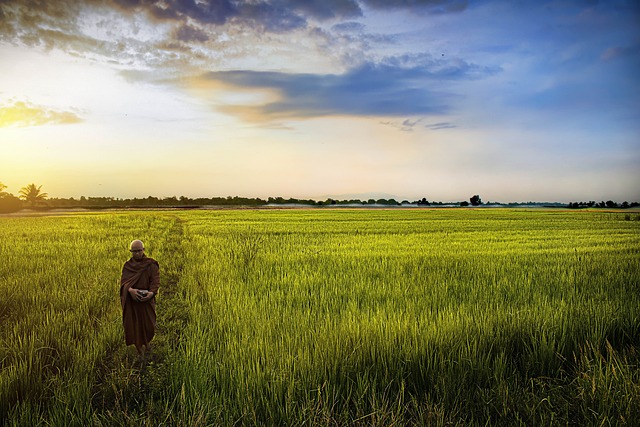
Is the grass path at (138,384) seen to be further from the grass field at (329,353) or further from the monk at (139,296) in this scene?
the monk at (139,296)

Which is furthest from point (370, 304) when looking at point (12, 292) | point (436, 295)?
point (12, 292)

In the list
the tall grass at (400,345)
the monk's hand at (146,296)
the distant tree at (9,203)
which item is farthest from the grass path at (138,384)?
the distant tree at (9,203)

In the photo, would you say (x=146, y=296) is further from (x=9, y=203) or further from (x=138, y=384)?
(x=9, y=203)

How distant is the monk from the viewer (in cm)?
395

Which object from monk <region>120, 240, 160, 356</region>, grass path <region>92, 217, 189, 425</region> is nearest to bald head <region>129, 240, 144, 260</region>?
monk <region>120, 240, 160, 356</region>

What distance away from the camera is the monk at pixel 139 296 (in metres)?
3.95

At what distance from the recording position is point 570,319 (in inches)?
192

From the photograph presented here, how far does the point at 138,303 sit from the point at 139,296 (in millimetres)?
185

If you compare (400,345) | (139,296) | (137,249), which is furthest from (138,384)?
(400,345)

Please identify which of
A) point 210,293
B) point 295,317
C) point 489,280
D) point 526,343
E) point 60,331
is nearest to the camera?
point 526,343

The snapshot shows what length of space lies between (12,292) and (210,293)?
338 centimetres

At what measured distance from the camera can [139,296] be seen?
3.90 meters

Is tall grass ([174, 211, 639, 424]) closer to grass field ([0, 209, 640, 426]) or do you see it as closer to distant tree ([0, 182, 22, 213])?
grass field ([0, 209, 640, 426])

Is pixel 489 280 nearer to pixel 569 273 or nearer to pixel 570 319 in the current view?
pixel 569 273
